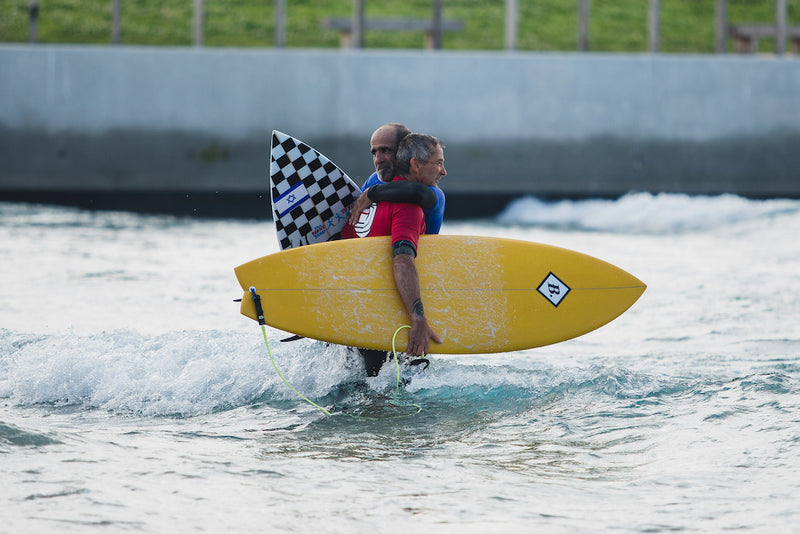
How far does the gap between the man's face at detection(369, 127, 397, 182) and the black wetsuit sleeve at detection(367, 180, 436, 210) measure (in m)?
0.19

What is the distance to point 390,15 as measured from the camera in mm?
16844

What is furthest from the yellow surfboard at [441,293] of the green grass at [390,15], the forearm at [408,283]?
the green grass at [390,15]

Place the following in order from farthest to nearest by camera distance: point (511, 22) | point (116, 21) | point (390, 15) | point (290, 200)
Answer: point (390, 15) → point (511, 22) → point (116, 21) → point (290, 200)

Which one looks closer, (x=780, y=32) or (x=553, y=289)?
(x=553, y=289)

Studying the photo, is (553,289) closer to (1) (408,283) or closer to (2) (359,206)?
(1) (408,283)

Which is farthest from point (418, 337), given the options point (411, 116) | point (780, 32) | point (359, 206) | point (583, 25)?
point (780, 32)

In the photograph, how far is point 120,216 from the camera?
358 inches

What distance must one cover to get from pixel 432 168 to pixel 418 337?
0.59m

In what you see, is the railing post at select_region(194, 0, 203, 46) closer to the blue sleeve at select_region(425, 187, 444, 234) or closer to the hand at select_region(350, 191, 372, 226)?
the hand at select_region(350, 191, 372, 226)

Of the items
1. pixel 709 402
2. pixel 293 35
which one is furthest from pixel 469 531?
pixel 293 35

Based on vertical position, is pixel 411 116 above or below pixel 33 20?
below

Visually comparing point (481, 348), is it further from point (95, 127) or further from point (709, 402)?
point (95, 127)

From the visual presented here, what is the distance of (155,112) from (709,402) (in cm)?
745

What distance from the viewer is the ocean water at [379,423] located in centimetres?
239
